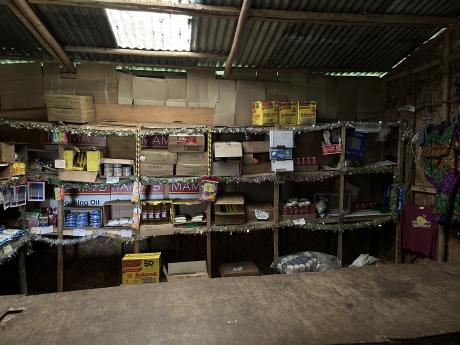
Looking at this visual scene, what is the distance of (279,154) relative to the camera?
3982 mm

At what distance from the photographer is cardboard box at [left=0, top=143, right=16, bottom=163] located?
3.32 metres

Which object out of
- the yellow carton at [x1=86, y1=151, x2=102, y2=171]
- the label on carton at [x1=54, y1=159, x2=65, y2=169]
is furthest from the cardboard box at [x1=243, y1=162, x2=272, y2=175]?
the label on carton at [x1=54, y1=159, x2=65, y2=169]

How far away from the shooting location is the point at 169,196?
14.9ft

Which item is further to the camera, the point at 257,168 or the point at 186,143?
the point at 257,168

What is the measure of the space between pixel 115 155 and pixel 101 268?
1692 millimetres

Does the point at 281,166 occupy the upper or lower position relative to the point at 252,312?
upper

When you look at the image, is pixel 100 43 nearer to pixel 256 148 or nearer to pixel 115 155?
pixel 115 155

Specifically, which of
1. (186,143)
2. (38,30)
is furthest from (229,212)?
(38,30)

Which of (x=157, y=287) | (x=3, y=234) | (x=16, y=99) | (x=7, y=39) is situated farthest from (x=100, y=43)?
(x=157, y=287)

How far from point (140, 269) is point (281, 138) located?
7.72 feet

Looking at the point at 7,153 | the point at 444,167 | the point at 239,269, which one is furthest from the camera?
the point at 239,269

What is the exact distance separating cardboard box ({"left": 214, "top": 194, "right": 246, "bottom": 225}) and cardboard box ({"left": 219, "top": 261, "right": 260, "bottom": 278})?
659 mm

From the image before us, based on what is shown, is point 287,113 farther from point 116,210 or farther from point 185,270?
point 116,210

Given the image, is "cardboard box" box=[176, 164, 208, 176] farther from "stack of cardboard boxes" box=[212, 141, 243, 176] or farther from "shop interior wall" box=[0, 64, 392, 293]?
"shop interior wall" box=[0, 64, 392, 293]
